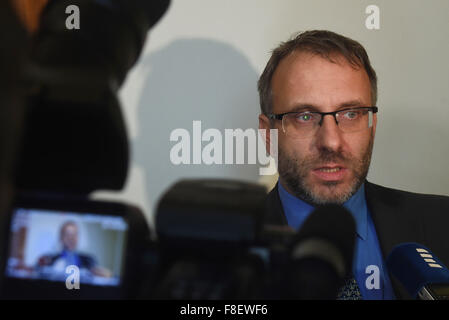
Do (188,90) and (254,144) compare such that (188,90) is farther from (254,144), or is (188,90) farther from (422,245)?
(422,245)

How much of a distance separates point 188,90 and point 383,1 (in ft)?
1.54

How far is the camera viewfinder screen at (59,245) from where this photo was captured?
0.74 meters

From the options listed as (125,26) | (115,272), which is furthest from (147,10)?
(115,272)

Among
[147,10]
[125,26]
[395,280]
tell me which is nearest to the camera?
[125,26]

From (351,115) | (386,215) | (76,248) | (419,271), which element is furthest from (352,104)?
(76,248)

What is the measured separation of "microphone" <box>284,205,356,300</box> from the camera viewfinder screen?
11.0 inches

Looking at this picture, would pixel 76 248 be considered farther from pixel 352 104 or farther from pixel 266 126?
pixel 352 104

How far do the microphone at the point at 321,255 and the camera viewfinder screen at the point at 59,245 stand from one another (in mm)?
279

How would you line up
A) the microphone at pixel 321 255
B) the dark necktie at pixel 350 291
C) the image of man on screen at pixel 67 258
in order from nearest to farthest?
1. the microphone at pixel 321 255
2. the image of man on screen at pixel 67 258
3. the dark necktie at pixel 350 291

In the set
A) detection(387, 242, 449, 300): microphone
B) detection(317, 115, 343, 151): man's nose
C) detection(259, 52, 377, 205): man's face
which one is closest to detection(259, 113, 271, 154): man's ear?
detection(259, 52, 377, 205): man's face

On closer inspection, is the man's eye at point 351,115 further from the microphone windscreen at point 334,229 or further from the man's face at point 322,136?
the microphone windscreen at point 334,229

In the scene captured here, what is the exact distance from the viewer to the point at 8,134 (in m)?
0.74

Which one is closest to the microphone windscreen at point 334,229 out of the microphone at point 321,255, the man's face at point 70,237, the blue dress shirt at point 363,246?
the microphone at point 321,255

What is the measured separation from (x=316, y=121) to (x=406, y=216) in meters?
0.29
